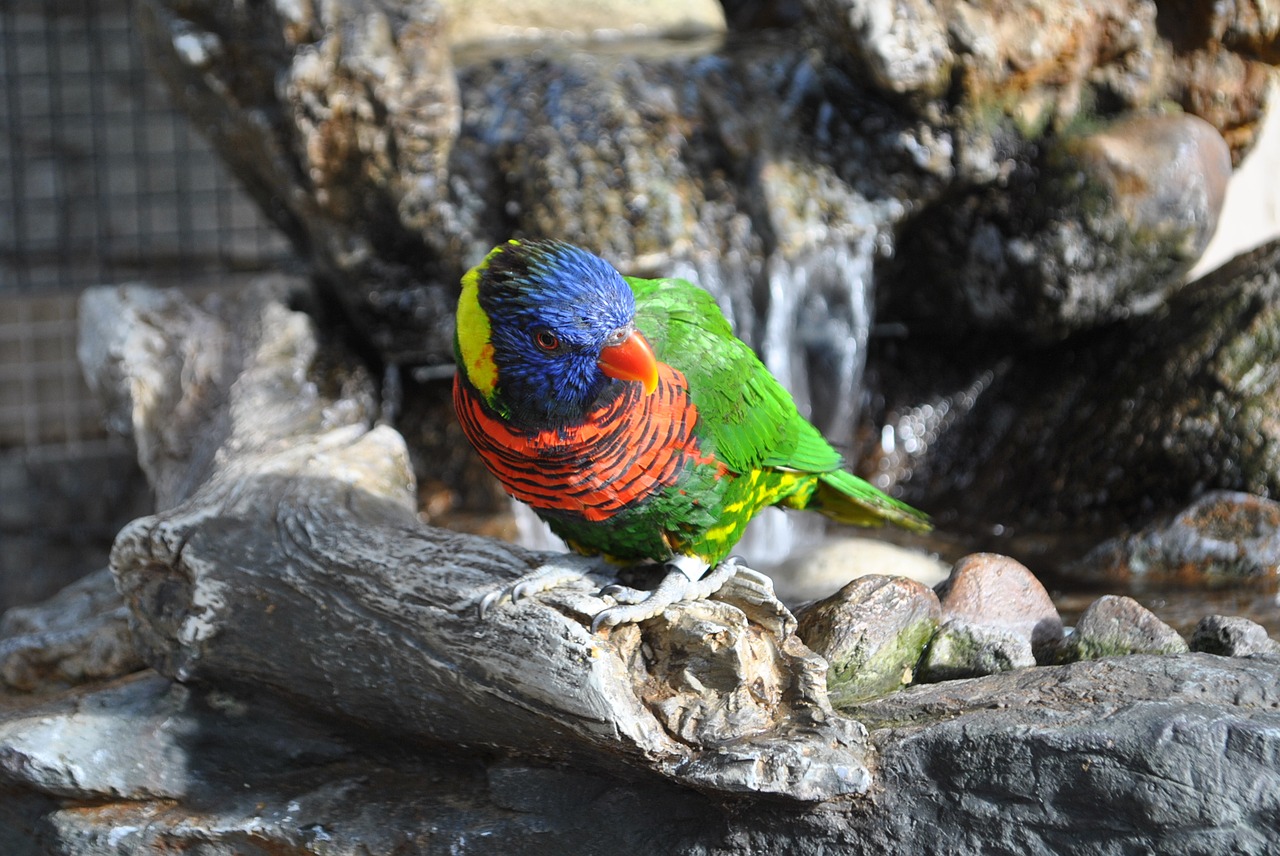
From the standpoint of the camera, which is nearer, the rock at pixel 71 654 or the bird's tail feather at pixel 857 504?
the bird's tail feather at pixel 857 504

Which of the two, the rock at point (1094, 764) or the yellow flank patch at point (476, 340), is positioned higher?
the yellow flank patch at point (476, 340)

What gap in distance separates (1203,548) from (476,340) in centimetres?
229

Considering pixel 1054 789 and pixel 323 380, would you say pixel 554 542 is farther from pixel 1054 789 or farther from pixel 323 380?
pixel 1054 789

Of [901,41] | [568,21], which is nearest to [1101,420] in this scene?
[901,41]

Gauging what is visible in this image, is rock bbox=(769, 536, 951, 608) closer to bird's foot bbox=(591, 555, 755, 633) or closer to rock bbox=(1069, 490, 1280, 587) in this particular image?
rock bbox=(1069, 490, 1280, 587)

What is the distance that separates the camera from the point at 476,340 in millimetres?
1981

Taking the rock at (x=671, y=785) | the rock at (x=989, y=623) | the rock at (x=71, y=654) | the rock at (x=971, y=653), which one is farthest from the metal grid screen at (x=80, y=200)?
the rock at (x=971, y=653)

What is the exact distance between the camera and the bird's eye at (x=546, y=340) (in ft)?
6.18

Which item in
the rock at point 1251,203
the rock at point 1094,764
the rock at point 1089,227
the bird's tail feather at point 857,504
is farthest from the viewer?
the rock at point 1251,203

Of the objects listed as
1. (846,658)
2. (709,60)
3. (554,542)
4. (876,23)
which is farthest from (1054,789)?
(709,60)

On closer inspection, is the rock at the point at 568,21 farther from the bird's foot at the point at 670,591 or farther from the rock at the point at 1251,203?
the bird's foot at the point at 670,591

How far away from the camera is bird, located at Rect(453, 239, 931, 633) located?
190 cm

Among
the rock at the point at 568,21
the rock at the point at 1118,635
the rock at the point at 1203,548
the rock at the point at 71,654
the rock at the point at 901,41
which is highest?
the rock at the point at 568,21

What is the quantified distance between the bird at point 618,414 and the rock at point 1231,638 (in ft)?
2.77
